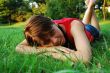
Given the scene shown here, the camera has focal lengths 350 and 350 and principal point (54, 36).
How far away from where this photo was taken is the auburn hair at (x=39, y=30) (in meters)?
3.95

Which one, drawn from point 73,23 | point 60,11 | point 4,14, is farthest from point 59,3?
point 73,23

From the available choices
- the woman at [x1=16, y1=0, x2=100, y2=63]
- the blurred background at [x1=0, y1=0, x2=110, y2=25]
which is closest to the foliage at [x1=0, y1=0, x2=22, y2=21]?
→ the blurred background at [x1=0, y1=0, x2=110, y2=25]

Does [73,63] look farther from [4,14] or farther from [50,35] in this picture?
[4,14]

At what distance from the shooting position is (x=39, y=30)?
13.0 feet

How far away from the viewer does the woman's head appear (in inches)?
155

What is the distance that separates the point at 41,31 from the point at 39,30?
0.03 metres

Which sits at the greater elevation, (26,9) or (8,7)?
(8,7)

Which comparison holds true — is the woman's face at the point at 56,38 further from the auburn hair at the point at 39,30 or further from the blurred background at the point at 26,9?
the blurred background at the point at 26,9

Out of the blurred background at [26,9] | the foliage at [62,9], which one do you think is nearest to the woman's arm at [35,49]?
the foliage at [62,9]

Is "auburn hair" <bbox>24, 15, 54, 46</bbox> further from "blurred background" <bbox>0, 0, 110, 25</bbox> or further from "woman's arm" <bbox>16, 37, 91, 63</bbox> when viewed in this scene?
"blurred background" <bbox>0, 0, 110, 25</bbox>

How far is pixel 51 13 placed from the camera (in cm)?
4159

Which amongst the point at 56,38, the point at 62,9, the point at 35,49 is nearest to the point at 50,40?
the point at 56,38

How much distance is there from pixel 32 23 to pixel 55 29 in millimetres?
281

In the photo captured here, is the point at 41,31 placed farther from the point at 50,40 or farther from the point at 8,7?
the point at 8,7
